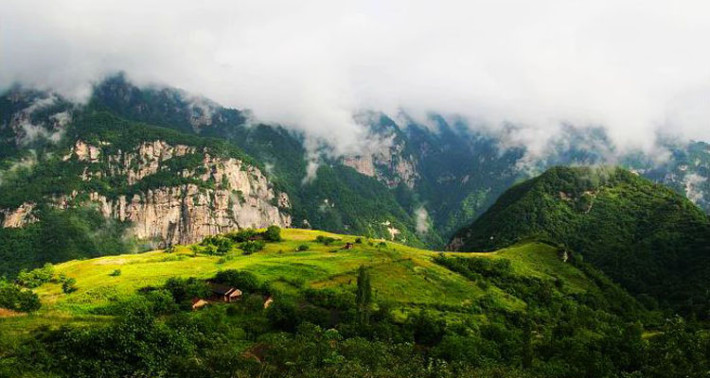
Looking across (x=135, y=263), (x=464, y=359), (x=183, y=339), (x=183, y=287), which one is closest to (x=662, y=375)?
(x=464, y=359)

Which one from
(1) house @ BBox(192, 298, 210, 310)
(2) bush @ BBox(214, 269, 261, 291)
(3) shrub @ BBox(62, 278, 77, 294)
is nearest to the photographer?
(1) house @ BBox(192, 298, 210, 310)

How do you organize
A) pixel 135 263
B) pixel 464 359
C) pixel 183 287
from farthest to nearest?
pixel 135 263, pixel 183 287, pixel 464 359

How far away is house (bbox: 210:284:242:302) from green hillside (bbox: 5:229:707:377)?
76.5 inches

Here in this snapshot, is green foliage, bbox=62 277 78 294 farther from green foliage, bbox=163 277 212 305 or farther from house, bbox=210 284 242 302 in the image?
house, bbox=210 284 242 302

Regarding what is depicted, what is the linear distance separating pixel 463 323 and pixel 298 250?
78988 millimetres

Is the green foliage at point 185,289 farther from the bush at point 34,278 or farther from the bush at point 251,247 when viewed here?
A: the bush at point 251,247

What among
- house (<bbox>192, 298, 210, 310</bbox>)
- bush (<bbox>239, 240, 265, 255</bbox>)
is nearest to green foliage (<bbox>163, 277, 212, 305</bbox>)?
house (<bbox>192, 298, 210, 310</bbox>)

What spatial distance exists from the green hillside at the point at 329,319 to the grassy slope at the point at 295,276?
0.54 m

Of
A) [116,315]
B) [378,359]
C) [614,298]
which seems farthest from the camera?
[614,298]

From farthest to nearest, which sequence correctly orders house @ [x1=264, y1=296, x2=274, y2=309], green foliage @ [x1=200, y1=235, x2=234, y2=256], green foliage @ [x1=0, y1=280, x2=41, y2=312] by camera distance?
green foliage @ [x1=200, y1=235, x2=234, y2=256]
house @ [x1=264, y1=296, x2=274, y2=309]
green foliage @ [x1=0, y1=280, x2=41, y2=312]

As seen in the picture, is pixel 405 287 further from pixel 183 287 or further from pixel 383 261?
pixel 183 287

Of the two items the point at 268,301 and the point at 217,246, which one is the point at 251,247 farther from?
the point at 268,301

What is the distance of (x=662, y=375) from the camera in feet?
242

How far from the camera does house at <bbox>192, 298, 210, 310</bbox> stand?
106 meters
